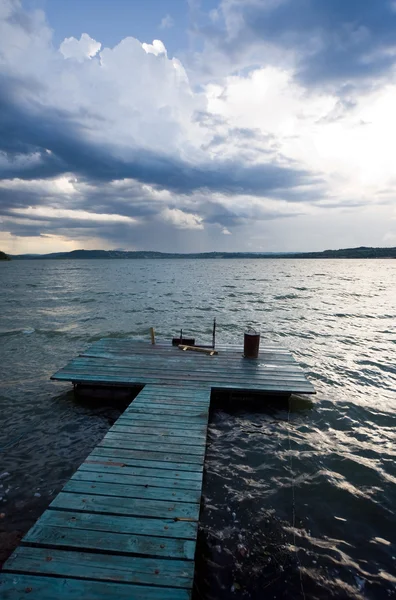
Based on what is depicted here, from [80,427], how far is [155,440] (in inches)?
134

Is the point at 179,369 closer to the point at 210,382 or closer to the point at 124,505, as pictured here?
the point at 210,382

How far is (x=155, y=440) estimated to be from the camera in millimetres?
6566

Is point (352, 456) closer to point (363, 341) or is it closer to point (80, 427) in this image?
point (80, 427)

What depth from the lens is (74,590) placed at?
3469 mm

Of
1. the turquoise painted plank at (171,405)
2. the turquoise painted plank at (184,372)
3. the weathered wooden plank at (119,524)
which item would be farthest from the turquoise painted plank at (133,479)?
the turquoise painted plank at (184,372)

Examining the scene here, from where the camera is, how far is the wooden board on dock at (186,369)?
982 centimetres

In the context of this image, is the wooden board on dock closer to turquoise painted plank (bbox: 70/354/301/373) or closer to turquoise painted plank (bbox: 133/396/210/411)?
turquoise painted plank (bbox: 70/354/301/373)

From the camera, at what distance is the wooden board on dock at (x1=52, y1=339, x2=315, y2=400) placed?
32.2ft

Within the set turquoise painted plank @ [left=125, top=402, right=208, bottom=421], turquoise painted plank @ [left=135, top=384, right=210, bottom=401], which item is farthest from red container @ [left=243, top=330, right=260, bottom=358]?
turquoise painted plank @ [left=125, top=402, right=208, bottom=421]

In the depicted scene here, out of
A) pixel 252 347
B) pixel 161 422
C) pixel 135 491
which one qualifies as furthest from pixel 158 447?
pixel 252 347

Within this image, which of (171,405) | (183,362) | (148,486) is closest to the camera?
(148,486)

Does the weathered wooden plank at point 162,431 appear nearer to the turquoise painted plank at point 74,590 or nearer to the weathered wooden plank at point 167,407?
the weathered wooden plank at point 167,407

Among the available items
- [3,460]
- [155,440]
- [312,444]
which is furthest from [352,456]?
[3,460]

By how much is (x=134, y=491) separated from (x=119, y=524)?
2.20 feet
